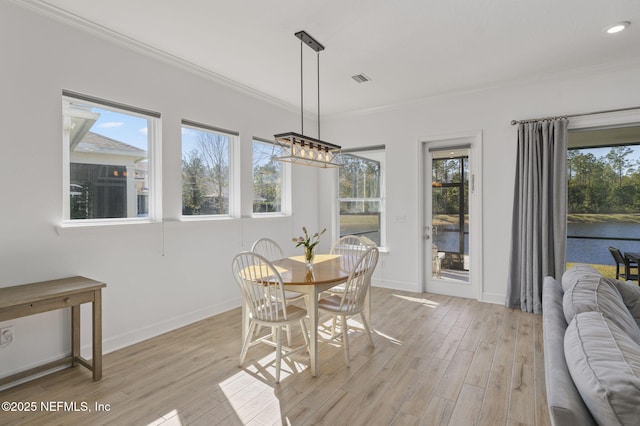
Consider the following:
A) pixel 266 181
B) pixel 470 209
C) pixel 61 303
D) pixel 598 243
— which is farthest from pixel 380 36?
pixel 598 243

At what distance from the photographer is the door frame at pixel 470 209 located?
4.49m

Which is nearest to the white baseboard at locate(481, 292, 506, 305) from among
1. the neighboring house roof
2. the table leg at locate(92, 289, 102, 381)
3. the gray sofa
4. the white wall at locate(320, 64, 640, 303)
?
the white wall at locate(320, 64, 640, 303)

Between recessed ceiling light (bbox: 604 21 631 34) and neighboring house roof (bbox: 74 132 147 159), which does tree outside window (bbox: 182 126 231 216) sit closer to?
neighboring house roof (bbox: 74 132 147 159)

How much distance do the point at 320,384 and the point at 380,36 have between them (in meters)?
2.97

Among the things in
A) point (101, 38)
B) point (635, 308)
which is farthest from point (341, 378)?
point (101, 38)

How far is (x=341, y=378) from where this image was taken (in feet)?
8.45

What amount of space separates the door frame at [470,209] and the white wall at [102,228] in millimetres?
2489

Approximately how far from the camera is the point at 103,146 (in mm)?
3131

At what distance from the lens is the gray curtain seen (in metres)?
3.87

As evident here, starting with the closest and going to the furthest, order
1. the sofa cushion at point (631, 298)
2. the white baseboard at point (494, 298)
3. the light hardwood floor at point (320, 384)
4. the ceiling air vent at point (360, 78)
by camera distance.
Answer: the light hardwood floor at point (320, 384)
the sofa cushion at point (631, 298)
the ceiling air vent at point (360, 78)
the white baseboard at point (494, 298)

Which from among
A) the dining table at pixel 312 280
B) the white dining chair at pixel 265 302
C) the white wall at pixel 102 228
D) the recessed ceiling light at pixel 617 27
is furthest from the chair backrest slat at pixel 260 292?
the recessed ceiling light at pixel 617 27

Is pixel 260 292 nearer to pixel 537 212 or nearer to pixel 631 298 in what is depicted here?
pixel 631 298

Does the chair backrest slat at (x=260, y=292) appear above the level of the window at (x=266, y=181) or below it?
below

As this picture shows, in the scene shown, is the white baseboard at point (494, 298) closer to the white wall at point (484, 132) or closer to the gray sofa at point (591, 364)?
the white wall at point (484, 132)
